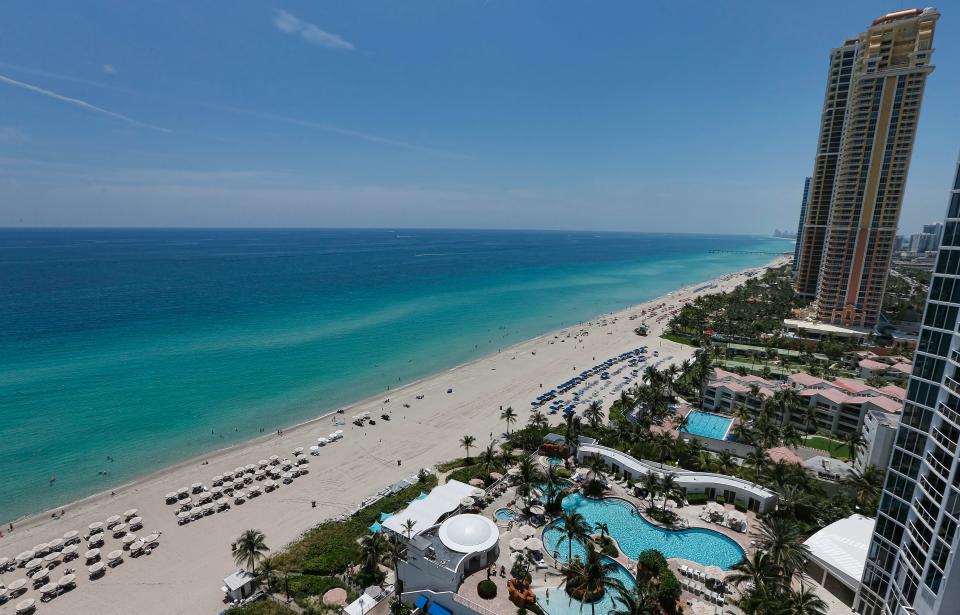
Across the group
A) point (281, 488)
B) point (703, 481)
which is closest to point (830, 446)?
point (703, 481)

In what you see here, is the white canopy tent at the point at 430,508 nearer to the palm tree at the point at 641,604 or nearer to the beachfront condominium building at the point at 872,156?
the palm tree at the point at 641,604

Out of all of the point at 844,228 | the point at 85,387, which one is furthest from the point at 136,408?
the point at 844,228

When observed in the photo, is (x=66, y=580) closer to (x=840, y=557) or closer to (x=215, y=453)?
(x=215, y=453)

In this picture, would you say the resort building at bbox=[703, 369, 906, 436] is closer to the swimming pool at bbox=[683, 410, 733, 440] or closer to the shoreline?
the swimming pool at bbox=[683, 410, 733, 440]

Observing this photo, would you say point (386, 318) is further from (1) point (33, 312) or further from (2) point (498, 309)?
Result: (1) point (33, 312)

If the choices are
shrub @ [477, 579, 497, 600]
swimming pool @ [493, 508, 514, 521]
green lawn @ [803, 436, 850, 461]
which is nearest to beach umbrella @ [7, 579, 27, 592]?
shrub @ [477, 579, 497, 600]

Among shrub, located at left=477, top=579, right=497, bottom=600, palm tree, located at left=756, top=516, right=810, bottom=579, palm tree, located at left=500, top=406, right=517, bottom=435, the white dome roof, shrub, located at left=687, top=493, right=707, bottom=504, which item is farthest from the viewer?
palm tree, located at left=500, top=406, right=517, bottom=435
